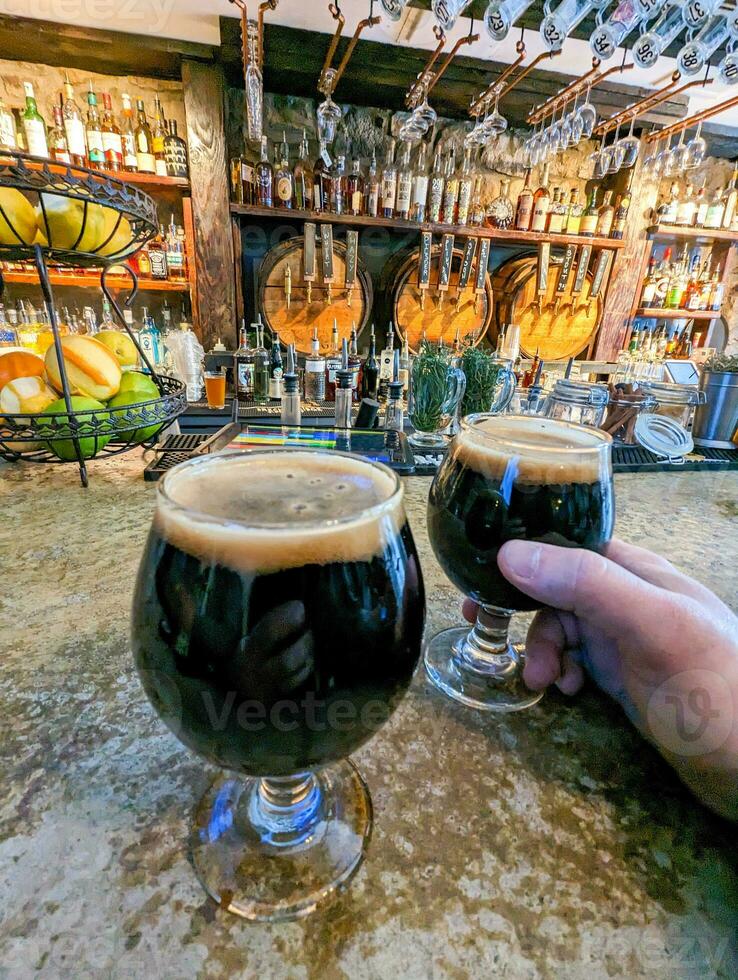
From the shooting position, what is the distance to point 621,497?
1.01 metres

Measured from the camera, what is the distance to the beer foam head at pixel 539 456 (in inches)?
17.1

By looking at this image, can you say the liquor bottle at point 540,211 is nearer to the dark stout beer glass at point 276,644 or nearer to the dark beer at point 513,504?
the dark beer at point 513,504

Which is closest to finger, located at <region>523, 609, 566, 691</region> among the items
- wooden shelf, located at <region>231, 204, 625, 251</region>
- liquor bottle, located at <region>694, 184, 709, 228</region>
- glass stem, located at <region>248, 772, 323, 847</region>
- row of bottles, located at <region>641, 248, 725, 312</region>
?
glass stem, located at <region>248, 772, 323, 847</region>

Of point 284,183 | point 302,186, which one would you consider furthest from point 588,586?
point 302,186

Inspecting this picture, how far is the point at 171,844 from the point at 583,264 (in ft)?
12.5

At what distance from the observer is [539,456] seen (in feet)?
1.43

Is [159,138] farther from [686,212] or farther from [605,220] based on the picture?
[686,212]

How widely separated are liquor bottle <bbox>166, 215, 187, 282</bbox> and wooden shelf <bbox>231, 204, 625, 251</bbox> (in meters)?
0.39

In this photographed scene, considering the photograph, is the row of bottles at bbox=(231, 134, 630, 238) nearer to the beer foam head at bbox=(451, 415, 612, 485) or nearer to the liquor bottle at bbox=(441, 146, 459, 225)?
the liquor bottle at bbox=(441, 146, 459, 225)

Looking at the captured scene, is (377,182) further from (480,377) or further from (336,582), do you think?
(336,582)

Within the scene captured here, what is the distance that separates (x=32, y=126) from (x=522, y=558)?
3260mm

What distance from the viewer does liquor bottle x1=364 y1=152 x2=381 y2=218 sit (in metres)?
2.86

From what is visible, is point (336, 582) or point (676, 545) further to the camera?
point (676, 545)

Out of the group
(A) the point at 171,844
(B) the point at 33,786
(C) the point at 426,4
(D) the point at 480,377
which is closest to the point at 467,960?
(A) the point at 171,844
